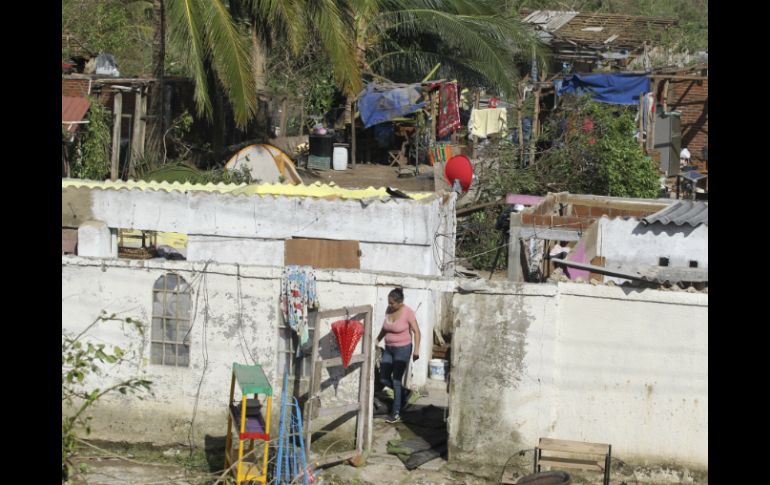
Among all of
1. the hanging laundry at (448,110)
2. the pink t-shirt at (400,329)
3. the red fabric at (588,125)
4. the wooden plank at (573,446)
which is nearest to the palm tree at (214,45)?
the hanging laundry at (448,110)

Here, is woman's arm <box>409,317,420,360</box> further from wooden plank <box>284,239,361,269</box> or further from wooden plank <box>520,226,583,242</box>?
wooden plank <box>520,226,583,242</box>

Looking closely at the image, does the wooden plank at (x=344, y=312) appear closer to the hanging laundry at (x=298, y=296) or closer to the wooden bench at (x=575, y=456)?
the hanging laundry at (x=298, y=296)

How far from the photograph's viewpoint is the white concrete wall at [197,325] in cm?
955

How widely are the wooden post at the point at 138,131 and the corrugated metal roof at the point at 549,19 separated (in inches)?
565

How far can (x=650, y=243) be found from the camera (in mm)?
10953

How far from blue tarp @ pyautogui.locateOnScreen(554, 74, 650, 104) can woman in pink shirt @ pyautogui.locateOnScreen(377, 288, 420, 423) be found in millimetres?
12669

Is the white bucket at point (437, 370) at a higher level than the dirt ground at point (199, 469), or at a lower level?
higher

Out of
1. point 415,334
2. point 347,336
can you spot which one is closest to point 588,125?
point 415,334

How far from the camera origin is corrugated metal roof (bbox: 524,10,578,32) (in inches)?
1204

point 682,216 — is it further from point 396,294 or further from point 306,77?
point 306,77

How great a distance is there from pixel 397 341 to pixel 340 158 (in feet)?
38.4

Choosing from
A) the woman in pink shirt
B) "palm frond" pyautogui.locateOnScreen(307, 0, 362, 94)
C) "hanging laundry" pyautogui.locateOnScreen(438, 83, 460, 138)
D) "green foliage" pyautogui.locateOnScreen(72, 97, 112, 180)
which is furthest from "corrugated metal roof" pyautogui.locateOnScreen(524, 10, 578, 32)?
the woman in pink shirt

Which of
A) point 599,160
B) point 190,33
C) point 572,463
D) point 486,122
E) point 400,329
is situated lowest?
point 572,463
